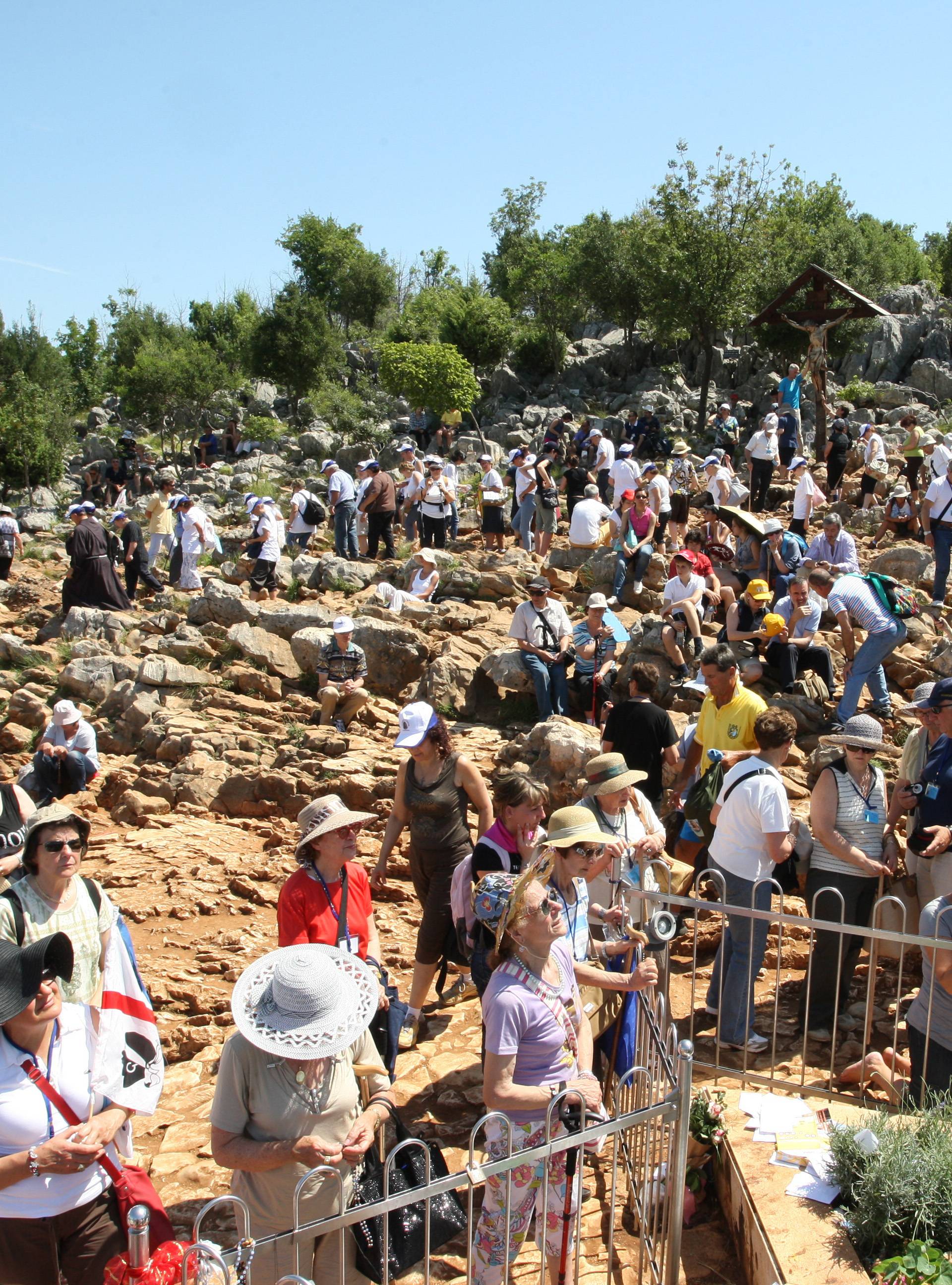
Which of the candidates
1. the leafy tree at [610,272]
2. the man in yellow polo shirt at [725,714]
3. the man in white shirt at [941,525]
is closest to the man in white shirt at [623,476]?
the man in white shirt at [941,525]

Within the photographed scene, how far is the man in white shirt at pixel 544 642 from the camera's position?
9859mm

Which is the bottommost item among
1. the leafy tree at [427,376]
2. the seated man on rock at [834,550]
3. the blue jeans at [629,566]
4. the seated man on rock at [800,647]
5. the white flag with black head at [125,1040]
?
the white flag with black head at [125,1040]

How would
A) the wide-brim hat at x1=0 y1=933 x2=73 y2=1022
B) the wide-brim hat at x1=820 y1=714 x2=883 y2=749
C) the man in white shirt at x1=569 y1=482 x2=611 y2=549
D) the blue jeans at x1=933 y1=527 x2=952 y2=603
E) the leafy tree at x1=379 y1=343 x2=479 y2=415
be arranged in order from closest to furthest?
1. the wide-brim hat at x1=0 y1=933 x2=73 y2=1022
2. the wide-brim hat at x1=820 y1=714 x2=883 y2=749
3. the blue jeans at x1=933 y1=527 x2=952 y2=603
4. the man in white shirt at x1=569 y1=482 x2=611 y2=549
5. the leafy tree at x1=379 y1=343 x2=479 y2=415

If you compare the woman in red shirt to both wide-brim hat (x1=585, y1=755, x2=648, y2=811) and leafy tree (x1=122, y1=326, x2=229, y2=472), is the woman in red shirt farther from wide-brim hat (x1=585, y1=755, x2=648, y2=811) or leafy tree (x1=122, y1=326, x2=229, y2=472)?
leafy tree (x1=122, y1=326, x2=229, y2=472)

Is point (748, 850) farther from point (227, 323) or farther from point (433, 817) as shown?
point (227, 323)

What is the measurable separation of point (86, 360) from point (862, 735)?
180 feet

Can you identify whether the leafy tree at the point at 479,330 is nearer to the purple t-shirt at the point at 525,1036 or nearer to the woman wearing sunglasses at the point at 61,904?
the woman wearing sunglasses at the point at 61,904

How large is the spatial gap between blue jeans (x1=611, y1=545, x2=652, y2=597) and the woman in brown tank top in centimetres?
700

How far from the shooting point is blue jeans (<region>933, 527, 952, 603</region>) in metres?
11.7

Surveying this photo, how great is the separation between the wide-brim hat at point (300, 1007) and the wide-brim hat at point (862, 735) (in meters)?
2.97

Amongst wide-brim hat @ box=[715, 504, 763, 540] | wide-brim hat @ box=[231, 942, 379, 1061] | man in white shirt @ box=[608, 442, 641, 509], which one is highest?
man in white shirt @ box=[608, 442, 641, 509]

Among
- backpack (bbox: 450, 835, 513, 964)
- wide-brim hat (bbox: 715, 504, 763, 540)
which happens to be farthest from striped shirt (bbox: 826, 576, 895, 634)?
backpack (bbox: 450, 835, 513, 964)

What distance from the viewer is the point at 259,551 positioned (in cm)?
1467

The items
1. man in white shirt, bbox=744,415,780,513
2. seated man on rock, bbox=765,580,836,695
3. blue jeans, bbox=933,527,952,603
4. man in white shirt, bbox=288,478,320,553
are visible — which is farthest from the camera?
man in white shirt, bbox=288,478,320,553
